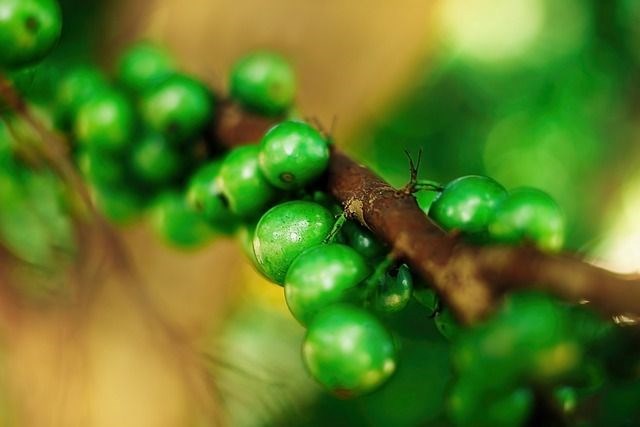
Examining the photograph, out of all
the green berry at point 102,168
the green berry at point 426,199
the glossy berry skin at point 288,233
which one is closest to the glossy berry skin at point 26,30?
the green berry at point 102,168

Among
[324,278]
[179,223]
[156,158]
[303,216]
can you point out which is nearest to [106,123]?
[156,158]

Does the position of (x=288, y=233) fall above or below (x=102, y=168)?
above

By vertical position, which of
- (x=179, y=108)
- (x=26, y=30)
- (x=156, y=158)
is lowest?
(x=156, y=158)

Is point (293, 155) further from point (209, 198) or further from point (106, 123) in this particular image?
point (106, 123)

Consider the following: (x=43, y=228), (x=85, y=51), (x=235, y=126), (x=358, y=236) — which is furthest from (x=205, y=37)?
(x=358, y=236)

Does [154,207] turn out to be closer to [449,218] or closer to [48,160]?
[48,160]

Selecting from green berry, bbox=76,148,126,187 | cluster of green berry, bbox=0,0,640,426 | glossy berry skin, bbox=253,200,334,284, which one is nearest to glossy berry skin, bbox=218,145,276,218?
cluster of green berry, bbox=0,0,640,426

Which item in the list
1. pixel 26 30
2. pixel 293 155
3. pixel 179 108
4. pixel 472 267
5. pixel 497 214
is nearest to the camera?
pixel 472 267

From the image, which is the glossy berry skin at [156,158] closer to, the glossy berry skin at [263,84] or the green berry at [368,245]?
the glossy berry skin at [263,84]
